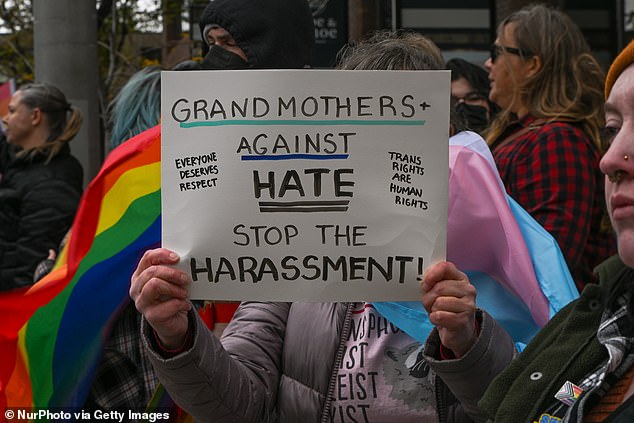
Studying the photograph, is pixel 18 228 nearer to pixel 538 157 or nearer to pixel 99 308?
pixel 99 308

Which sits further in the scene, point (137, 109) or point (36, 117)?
point (36, 117)

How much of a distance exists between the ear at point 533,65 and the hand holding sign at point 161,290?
7.25 ft

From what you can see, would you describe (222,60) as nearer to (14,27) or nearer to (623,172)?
(623,172)

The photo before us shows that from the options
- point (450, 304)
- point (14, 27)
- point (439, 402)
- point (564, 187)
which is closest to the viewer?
point (450, 304)

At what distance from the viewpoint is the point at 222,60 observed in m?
3.46

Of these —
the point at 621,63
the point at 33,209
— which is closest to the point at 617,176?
the point at 621,63

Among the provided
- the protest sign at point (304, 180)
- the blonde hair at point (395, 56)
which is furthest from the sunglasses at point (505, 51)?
the protest sign at point (304, 180)

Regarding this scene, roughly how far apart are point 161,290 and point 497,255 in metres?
0.87

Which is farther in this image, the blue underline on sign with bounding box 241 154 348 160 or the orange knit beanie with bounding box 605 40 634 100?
the blue underline on sign with bounding box 241 154 348 160

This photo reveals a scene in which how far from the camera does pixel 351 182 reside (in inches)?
87.5

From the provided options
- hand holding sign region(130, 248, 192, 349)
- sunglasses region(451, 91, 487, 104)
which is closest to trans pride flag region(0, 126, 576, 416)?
hand holding sign region(130, 248, 192, 349)

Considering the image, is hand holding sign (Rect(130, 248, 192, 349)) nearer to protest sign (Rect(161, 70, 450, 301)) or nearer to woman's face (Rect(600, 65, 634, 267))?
protest sign (Rect(161, 70, 450, 301))

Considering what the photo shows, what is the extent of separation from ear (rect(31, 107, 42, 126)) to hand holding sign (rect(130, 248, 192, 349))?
3715mm

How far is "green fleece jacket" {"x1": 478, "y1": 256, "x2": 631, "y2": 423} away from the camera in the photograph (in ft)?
5.97
